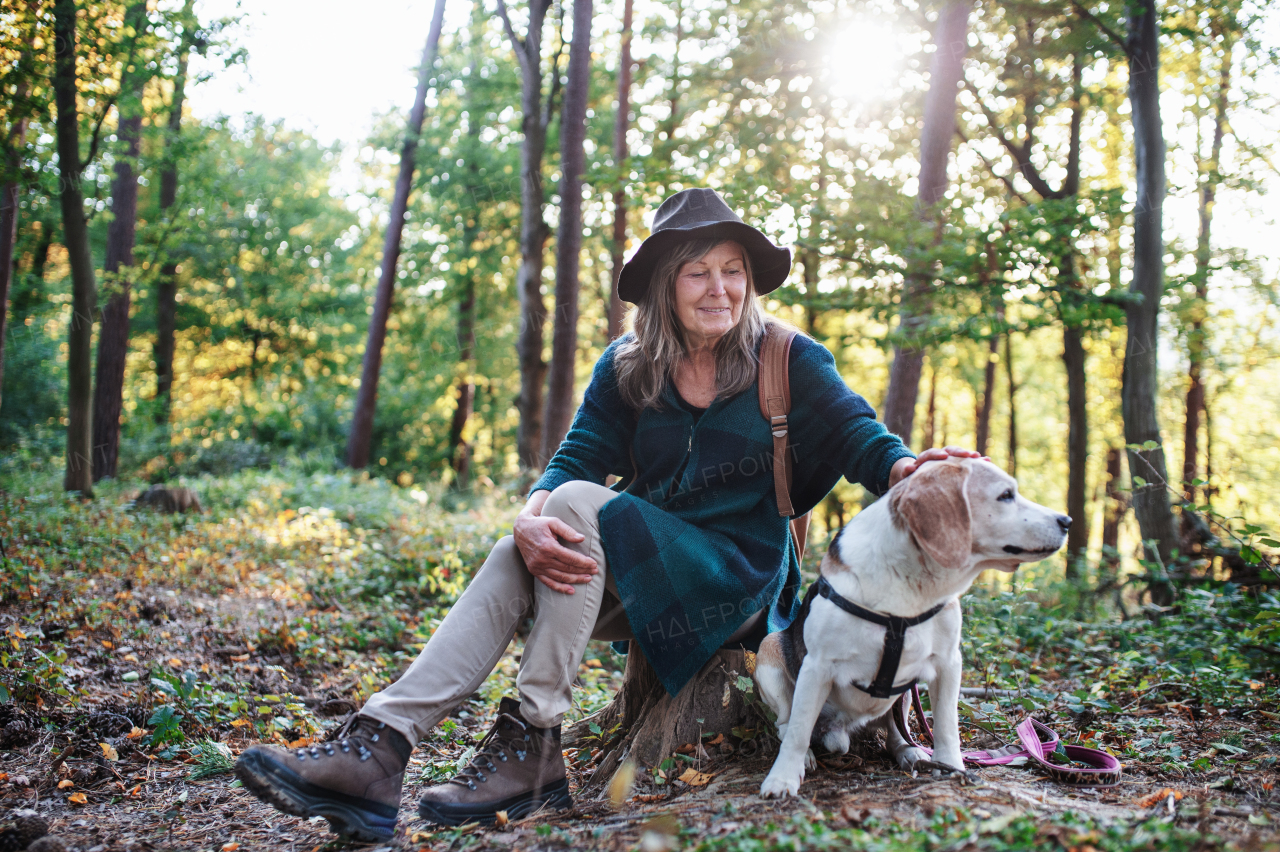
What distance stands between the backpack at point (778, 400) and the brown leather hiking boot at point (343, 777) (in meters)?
1.55

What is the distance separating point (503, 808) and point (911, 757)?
4.46 feet

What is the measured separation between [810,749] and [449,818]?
121 cm

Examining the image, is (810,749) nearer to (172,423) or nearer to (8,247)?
(8,247)

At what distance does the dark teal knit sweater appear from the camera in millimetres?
2738

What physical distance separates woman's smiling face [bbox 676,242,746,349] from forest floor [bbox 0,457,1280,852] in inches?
61.4

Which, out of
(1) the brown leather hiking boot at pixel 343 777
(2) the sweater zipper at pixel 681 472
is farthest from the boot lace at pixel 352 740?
(2) the sweater zipper at pixel 681 472

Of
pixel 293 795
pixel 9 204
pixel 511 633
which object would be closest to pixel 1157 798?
pixel 511 633

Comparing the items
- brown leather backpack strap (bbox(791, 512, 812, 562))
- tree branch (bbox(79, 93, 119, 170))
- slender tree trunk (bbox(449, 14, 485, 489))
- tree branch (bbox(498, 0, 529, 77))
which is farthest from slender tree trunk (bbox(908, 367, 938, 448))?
brown leather backpack strap (bbox(791, 512, 812, 562))

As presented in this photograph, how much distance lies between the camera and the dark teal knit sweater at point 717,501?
274cm

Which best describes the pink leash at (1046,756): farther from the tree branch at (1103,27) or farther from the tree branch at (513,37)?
the tree branch at (513,37)

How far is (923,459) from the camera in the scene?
2416 millimetres

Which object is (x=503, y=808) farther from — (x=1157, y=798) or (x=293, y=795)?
(x=1157, y=798)

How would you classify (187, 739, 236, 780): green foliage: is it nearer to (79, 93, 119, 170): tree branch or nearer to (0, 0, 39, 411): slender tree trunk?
(0, 0, 39, 411): slender tree trunk

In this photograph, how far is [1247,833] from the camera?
199 cm
